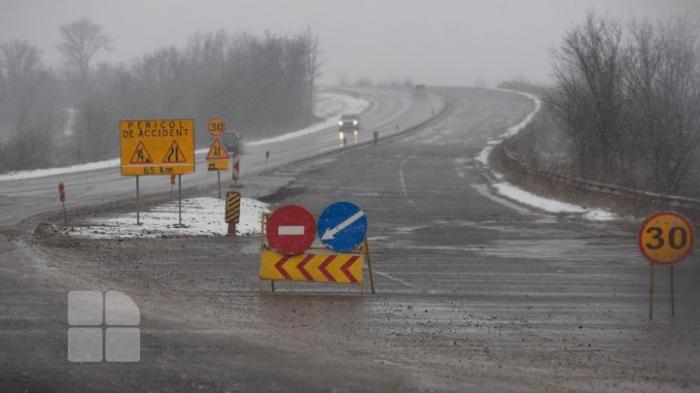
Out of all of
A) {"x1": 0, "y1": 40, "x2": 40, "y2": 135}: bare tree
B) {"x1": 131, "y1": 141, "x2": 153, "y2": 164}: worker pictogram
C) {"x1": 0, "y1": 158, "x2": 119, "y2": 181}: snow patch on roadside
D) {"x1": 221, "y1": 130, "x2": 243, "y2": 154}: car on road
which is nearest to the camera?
{"x1": 131, "y1": 141, "x2": 153, "y2": 164}: worker pictogram

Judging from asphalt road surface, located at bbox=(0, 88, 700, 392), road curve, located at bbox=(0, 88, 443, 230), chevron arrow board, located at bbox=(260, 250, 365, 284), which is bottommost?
road curve, located at bbox=(0, 88, 443, 230)

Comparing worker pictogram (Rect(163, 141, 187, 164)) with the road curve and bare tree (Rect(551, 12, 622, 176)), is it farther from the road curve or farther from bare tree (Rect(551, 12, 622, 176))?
bare tree (Rect(551, 12, 622, 176))

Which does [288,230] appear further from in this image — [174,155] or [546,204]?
[546,204]

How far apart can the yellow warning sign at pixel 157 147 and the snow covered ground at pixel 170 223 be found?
139cm

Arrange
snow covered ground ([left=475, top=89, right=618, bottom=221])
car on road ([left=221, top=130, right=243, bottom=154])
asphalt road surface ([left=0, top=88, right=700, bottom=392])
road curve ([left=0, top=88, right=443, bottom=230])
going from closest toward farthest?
asphalt road surface ([left=0, top=88, right=700, bottom=392]) → road curve ([left=0, top=88, right=443, bottom=230]) → snow covered ground ([left=475, top=89, right=618, bottom=221]) → car on road ([left=221, top=130, right=243, bottom=154])

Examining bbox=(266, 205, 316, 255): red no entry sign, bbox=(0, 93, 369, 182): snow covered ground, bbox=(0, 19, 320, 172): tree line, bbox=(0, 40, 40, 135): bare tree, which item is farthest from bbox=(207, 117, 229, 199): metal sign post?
bbox=(0, 40, 40, 135): bare tree

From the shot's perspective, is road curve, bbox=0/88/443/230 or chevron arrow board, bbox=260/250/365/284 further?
road curve, bbox=0/88/443/230

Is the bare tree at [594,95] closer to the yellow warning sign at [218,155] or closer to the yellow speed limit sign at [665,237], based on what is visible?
the yellow warning sign at [218,155]

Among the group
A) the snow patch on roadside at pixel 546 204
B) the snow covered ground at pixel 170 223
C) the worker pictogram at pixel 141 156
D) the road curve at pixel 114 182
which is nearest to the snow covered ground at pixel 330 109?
the road curve at pixel 114 182

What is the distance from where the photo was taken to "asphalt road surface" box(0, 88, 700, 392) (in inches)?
342

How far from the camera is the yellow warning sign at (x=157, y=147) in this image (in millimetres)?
22656

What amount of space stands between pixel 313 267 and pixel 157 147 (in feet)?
33.0

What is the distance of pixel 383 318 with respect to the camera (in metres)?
11.9

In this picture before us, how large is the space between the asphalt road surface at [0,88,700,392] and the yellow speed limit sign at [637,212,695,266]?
0.81 metres
